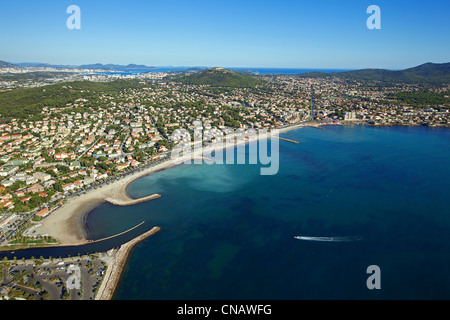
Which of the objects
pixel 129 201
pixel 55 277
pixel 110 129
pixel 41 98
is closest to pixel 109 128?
pixel 110 129

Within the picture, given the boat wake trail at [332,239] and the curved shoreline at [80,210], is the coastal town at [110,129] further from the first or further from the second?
the boat wake trail at [332,239]

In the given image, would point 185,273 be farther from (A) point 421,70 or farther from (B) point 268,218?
(A) point 421,70

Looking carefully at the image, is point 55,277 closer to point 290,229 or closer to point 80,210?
point 80,210

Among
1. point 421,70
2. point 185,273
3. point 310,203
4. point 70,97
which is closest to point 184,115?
point 70,97

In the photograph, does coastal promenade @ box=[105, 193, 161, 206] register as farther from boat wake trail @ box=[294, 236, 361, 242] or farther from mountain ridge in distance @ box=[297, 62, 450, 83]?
mountain ridge in distance @ box=[297, 62, 450, 83]

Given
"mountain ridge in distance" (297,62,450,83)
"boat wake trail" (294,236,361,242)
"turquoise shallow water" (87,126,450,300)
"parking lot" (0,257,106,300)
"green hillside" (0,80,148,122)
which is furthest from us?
"mountain ridge in distance" (297,62,450,83)

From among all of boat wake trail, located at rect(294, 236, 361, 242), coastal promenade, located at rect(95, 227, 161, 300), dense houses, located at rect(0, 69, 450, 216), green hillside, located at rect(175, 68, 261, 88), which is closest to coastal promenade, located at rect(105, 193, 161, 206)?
dense houses, located at rect(0, 69, 450, 216)

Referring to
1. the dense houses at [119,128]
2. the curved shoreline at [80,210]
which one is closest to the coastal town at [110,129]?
the dense houses at [119,128]
